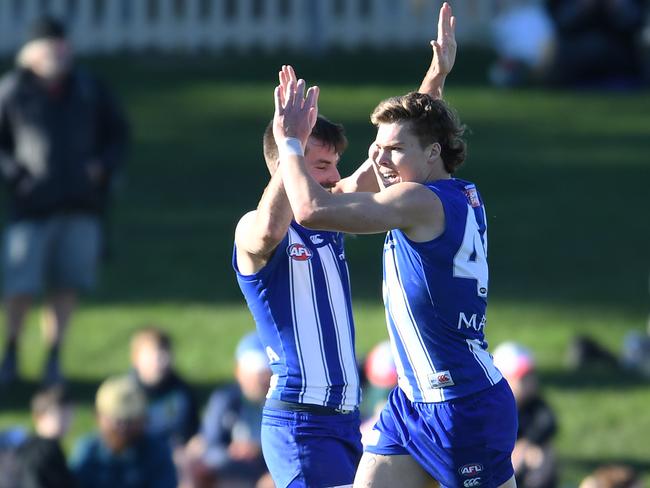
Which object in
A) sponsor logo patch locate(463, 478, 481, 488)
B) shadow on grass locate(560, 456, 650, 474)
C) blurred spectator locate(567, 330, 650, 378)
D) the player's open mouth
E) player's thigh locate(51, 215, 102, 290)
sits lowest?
shadow on grass locate(560, 456, 650, 474)

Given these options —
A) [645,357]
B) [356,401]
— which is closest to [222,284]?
[645,357]

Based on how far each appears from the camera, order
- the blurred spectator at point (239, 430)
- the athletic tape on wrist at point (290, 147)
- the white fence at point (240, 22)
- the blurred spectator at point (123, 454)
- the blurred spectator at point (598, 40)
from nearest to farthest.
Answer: the athletic tape on wrist at point (290, 147) < the blurred spectator at point (123, 454) < the blurred spectator at point (239, 430) < the blurred spectator at point (598, 40) < the white fence at point (240, 22)

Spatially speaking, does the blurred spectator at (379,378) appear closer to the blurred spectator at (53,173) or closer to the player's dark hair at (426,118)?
the blurred spectator at (53,173)

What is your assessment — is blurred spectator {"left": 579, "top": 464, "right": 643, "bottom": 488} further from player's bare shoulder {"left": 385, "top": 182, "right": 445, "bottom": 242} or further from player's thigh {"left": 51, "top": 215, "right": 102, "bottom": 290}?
player's thigh {"left": 51, "top": 215, "right": 102, "bottom": 290}

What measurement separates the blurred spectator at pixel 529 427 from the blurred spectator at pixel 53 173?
3.31m

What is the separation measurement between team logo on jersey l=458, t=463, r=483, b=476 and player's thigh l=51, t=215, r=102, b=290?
20.9 feet

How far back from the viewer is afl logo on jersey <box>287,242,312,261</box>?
562 cm

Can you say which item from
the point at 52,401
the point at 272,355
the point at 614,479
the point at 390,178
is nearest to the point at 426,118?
the point at 390,178

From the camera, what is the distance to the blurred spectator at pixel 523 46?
1803 centimetres

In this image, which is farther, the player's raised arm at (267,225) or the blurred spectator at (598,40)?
the blurred spectator at (598,40)

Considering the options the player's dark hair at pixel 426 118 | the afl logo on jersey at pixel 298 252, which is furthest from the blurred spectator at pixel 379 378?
the player's dark hair at pixel 426 118

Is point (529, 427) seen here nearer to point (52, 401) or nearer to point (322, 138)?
point (52, 401)

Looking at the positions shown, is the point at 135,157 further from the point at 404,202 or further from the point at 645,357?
the point at 404,202

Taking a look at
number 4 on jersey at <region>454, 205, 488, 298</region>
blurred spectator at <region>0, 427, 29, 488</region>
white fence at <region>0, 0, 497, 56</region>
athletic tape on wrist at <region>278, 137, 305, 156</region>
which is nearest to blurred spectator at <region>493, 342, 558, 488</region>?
blurred spectator at <region>0, 427, 29, 488</region>
